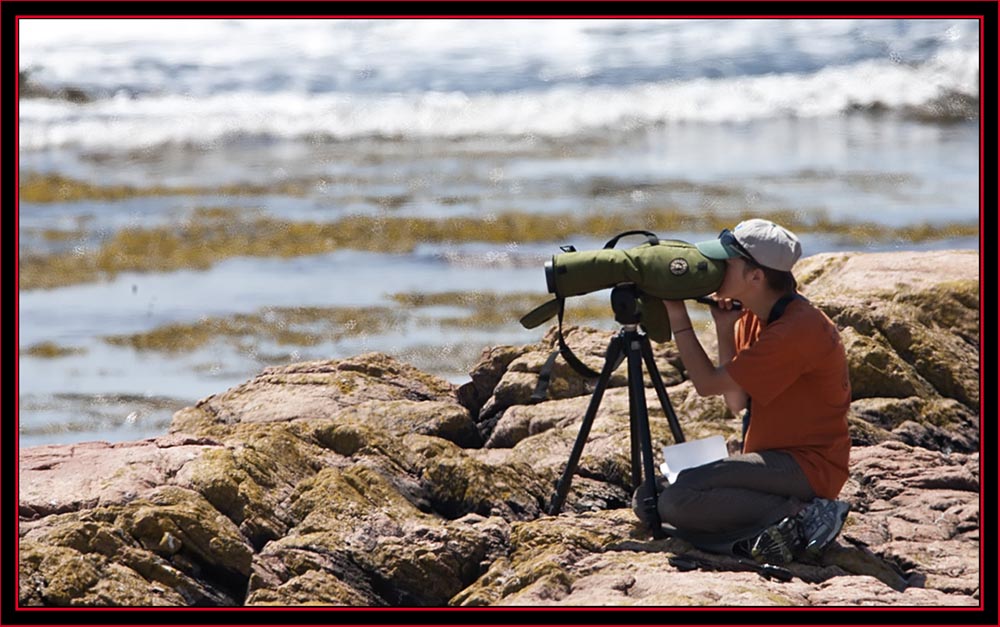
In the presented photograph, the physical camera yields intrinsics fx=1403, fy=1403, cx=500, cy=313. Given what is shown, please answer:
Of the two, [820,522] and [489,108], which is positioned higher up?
[489,108]

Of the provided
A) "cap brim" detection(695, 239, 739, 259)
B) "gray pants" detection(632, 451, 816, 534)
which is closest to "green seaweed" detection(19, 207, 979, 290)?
"cap brim" detection(695, 239, 739, 259)

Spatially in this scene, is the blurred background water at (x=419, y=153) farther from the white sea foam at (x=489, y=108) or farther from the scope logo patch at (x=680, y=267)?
the scope logo patch at (x=680, y=267)

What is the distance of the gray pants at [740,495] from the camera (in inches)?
232

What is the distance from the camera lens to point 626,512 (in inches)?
255

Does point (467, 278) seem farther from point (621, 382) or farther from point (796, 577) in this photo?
point (796, 577)

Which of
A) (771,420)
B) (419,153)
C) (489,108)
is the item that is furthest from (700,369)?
(489,108)

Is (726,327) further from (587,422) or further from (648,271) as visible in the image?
(587,422)

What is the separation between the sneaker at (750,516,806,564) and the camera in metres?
5.77

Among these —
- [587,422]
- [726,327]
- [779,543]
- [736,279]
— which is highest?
[736,279]

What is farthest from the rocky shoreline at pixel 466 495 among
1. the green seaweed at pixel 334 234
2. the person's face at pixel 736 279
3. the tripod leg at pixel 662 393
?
the green seaweed at pixel 334 234

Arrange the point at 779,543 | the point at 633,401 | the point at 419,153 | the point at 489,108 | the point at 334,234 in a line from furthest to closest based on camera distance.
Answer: the point at 489,108
the point at 419,153
the point at 334,234
the point at 633,401
the point at 779,543

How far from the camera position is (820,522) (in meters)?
5.84

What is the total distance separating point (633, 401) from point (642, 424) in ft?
0.55

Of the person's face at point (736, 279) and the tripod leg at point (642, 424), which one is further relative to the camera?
the tripod leg at point (642, 424)
